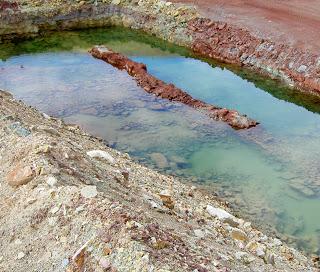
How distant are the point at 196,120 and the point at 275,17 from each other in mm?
9329

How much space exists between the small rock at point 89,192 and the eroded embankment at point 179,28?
533 inches

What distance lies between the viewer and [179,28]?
24.1 metres

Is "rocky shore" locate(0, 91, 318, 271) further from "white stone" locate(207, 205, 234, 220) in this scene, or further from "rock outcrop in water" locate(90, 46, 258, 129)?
"rock outcrop in water" locate(90, 46, 258, 129)

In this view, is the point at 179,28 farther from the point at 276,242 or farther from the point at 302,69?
the point at 276,242

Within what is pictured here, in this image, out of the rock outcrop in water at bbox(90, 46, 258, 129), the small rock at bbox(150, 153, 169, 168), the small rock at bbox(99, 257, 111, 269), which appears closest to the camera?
the small rock at bbox(99, 257, 111, 269)

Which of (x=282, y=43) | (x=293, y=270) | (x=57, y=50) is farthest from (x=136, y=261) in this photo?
(x=57, y=50)

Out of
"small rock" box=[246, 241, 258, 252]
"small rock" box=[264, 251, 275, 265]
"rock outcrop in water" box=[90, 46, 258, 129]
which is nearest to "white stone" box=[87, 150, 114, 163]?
"small rock" box=[246, 241, 258, 252]

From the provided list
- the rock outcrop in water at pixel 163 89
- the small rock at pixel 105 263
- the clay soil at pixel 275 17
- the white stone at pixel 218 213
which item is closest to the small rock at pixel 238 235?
the white stone at pixel 218 213

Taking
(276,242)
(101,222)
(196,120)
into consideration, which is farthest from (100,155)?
(196,120)

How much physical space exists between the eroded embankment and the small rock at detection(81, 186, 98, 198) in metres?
13.5

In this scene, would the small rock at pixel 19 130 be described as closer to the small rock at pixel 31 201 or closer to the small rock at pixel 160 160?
the small rock at pixel 31 201

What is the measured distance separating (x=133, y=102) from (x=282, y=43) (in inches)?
293

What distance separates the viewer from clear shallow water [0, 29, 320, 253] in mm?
12211

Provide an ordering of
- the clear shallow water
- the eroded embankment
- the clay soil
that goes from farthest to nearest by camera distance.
→ the clay soil < the eroded embankment < the clear shallow water
